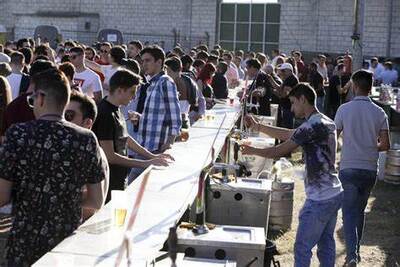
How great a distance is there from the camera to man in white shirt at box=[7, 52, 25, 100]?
8.55 m

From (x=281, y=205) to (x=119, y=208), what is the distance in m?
4.20

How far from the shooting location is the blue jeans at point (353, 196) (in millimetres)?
6859

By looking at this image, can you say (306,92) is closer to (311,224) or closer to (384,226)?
(311,224)

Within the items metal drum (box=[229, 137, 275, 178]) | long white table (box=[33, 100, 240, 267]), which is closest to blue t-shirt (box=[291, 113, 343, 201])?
long white table (box=[33, 100, 240, 267])

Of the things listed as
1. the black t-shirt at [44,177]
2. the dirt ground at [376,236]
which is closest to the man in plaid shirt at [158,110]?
the dirt ground at [376,236]

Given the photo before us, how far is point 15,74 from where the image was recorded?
28.8 feet

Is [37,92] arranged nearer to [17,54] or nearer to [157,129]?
[157,129]

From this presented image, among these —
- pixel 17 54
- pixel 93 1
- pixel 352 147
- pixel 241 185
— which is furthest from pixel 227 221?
pixel 93 1

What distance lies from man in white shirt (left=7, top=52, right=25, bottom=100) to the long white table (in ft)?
7.41

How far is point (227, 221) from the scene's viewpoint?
6355mm

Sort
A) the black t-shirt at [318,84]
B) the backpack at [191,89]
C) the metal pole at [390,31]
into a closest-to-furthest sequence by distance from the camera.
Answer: the backpack at [191,89] < the black t-shirt at [318,84] < the metal pole at [390,31]

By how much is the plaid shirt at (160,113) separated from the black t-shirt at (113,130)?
92 centimetres

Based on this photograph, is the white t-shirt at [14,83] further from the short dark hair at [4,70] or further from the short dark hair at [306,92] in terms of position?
the short dark hair at [306,92]

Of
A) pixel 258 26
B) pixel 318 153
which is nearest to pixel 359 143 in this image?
pixel 318 153
